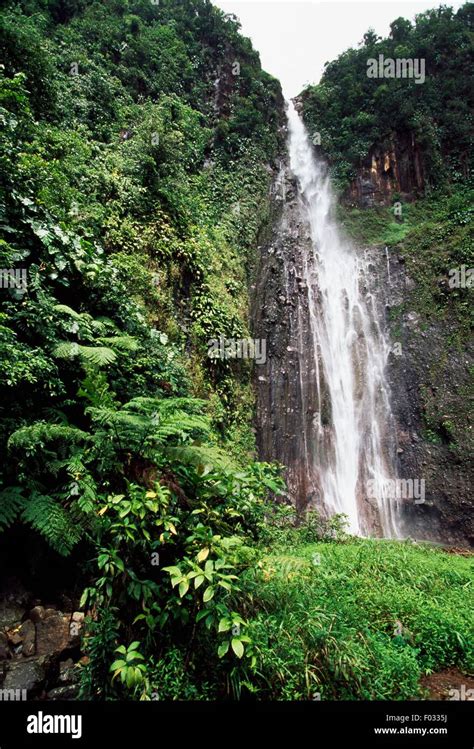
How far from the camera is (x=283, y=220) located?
638 inches

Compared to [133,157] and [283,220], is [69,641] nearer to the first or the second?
[133,157]

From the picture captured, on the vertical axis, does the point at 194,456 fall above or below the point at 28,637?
above

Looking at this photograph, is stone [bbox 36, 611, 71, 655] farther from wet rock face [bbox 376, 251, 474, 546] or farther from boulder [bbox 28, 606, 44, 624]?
wet rock face [bbox 376, 251, 474, 546]

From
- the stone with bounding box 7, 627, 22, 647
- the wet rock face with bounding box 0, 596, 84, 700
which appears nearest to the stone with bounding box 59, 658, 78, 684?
the wet rock face with bounding box 0, 596, 84, 700

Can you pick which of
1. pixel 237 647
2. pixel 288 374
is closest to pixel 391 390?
pixel 288 374

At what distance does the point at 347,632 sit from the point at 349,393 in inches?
383

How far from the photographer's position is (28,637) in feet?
9.27

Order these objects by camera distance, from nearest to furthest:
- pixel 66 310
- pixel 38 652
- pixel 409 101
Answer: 1. pixel 38 652
2. pixel 66 310
3. pixel 409 101

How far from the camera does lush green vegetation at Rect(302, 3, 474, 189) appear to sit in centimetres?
1731

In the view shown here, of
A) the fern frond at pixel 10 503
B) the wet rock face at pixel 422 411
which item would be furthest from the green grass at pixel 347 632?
the wet rock face at pixel 422 411

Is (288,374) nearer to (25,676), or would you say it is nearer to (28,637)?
(28,637)

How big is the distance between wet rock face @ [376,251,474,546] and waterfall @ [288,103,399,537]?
1.38 feet

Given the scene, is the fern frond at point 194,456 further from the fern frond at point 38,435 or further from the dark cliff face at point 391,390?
the dark cliff face at point 391,390

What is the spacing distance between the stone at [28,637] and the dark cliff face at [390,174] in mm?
20369
